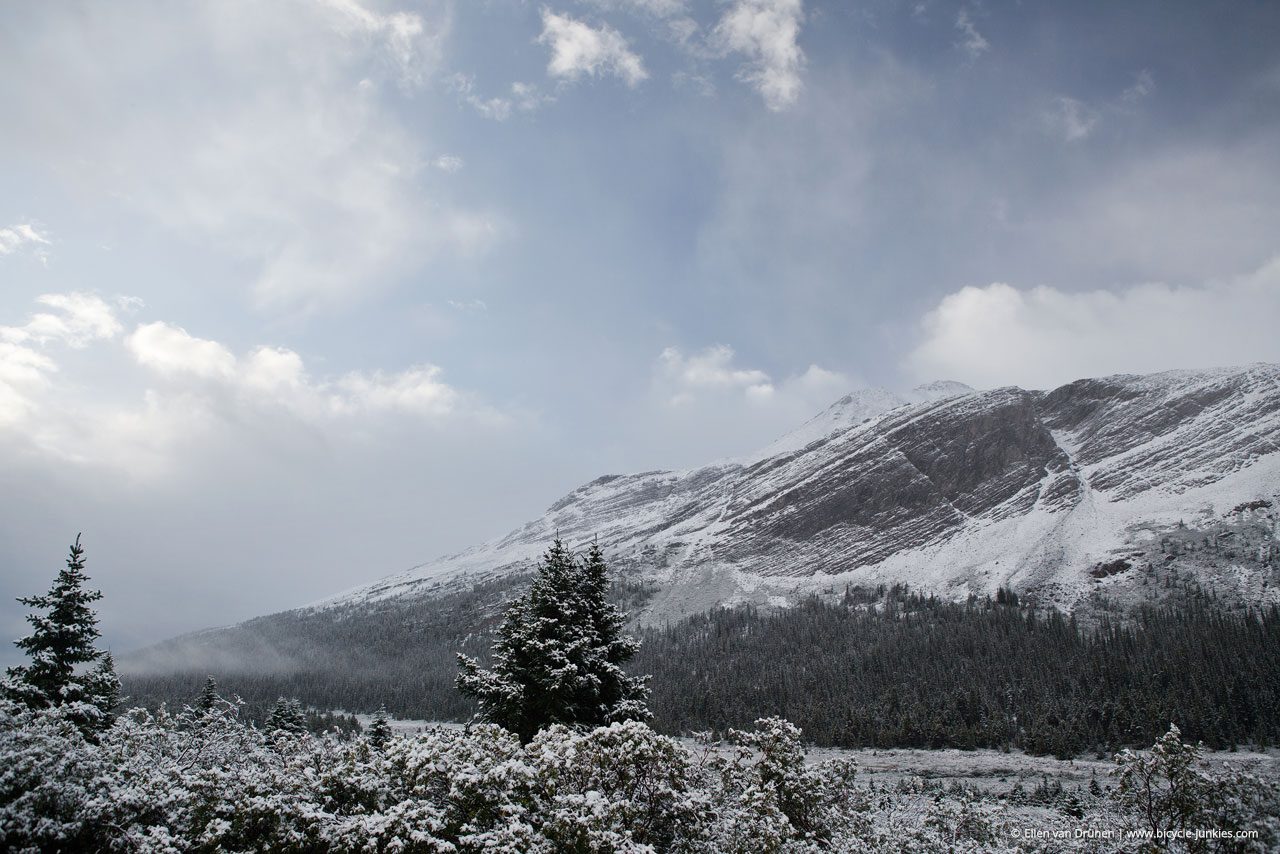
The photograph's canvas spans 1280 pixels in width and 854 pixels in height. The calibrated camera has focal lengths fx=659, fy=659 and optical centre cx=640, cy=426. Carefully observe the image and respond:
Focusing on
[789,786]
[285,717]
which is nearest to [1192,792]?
[789,786]

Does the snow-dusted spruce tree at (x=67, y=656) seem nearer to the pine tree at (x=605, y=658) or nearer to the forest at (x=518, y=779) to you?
the forest at (x=518, y=779)

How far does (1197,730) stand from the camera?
80.9m

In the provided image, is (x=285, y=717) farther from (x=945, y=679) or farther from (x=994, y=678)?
(x=994, y=678)

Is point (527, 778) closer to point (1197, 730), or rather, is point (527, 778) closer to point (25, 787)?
point (25, 787)

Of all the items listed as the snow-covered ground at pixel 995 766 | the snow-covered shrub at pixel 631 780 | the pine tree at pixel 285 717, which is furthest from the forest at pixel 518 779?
the snow-covered ground at pixel 995 766

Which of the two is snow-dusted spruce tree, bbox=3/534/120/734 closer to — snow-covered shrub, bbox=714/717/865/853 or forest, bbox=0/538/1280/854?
forest, bbox=0/538/1280/854

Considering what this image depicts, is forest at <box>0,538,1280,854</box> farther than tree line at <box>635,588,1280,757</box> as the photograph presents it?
No

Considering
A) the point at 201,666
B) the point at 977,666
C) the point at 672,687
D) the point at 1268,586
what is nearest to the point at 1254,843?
the point at 977,666

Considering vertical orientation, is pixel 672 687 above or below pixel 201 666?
below

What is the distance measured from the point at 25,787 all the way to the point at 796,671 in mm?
124662

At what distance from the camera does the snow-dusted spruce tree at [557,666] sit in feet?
71.4

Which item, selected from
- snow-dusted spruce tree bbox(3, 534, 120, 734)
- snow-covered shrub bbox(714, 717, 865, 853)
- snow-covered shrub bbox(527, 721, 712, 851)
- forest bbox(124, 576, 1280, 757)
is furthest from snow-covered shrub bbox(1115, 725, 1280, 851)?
forest bbox(124, 576, 1280, 757)

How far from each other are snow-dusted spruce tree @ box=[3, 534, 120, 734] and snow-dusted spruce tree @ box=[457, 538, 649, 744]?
536 inches

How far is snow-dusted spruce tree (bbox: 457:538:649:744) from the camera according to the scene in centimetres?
2175
